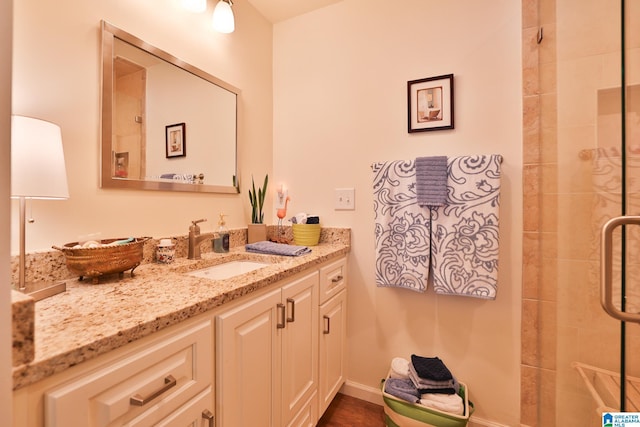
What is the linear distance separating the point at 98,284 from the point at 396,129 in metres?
1.54

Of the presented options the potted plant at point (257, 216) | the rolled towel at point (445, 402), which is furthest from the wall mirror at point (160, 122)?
the rolled towel at point (445, 402)

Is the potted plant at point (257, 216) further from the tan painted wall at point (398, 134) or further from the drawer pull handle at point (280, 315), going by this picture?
the drawer pull handle at point (280, 315)

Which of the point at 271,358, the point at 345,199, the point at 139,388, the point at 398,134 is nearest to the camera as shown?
the point at 139,388

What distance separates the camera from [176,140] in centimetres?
134

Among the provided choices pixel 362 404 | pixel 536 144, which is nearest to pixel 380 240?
pixel 536 144

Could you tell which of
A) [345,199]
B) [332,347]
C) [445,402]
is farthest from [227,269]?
[445,402]

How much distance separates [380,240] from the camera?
1579mm

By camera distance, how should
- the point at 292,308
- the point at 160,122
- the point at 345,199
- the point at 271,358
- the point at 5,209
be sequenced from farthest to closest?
the point at 345,199 < the point at 160,122 < the point at 292,308 < the point at 271,358 < the point at 5,209

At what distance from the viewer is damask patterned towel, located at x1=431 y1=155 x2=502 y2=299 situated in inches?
53.1

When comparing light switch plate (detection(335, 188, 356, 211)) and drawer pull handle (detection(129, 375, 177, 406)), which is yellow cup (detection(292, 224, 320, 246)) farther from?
drawer pull handle (detection(129, 375, 177, 406))

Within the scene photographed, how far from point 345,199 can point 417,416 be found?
1154 mm

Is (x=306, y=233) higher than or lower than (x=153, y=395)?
higher

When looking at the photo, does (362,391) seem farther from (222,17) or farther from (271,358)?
(222,17)

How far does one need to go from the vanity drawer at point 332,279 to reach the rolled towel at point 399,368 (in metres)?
0.48
